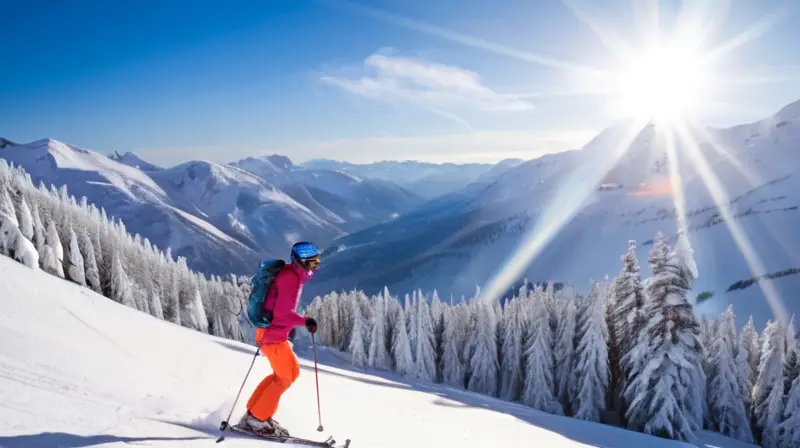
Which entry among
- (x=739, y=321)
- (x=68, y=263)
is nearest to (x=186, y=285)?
(x=68, y=263)

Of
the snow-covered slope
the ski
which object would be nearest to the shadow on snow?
the snow-covered slope

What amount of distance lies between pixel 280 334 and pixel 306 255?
126cm

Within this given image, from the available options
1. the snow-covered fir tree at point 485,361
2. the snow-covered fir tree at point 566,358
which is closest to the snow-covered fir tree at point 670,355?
the snow-covered fir tree at point 566,358

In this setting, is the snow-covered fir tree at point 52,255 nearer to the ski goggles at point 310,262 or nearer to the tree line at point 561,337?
the tree line at point 561,337

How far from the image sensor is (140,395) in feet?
26.5

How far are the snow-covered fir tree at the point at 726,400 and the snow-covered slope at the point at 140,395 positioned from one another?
69.3 feet

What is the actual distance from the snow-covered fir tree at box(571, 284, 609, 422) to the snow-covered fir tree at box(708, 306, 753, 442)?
727 centimetres

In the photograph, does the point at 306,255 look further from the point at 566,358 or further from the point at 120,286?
the point at 120,286

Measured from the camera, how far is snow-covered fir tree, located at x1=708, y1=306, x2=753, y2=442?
106 feet

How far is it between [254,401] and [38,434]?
267 cm

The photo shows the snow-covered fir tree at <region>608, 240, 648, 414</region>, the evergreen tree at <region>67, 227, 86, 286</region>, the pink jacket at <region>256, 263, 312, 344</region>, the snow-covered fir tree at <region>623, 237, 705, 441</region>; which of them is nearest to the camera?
the pink jacket at <region>256, 263, 312, 344</region>

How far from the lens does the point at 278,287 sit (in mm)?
6984

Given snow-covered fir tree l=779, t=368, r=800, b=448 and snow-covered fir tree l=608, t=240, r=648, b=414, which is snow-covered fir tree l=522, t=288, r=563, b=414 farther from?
snow-covered fir tree l=779, t=368, r=800, b=448

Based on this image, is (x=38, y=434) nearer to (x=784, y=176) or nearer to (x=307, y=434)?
Answer: (x=307, y=434)
